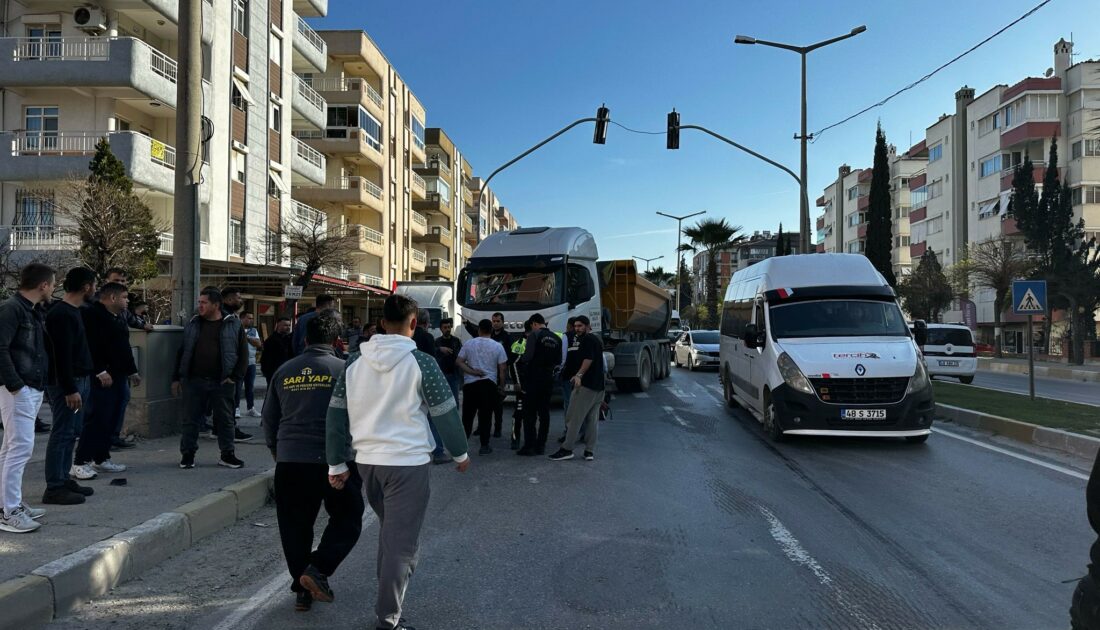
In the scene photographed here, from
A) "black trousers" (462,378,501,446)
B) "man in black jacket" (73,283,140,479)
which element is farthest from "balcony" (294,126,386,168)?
"man in black jacket" (73,283,140,479)

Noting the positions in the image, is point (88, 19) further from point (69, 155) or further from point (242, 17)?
point (242, 17)

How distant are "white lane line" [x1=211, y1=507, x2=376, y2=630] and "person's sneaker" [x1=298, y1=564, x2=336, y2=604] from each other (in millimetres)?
292

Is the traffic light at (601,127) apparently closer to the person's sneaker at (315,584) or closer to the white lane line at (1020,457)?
the white lane line at (1020,457)

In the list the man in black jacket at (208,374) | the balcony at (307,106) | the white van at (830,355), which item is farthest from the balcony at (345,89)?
the man in black jacket at (208,374)

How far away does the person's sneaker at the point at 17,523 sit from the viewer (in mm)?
5137

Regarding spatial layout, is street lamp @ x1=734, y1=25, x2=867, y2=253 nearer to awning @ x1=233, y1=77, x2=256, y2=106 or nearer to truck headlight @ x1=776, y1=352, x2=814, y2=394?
truck headlight @ x1=776, y1=352, x2=814, y2=394

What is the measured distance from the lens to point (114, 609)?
4.33 metres

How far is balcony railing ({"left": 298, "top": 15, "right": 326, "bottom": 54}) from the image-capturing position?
34.9m

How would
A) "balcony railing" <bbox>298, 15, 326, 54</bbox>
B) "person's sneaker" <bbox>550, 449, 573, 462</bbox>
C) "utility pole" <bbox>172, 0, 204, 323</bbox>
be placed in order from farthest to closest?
"balcony railing" <bbox>298, 15, 326, 54</bbox>
"utility pole" <bbox>172, 0, 204, 323</bbox>
"person's sneaker" <bbox>550, 449, 573, 462</bbox>

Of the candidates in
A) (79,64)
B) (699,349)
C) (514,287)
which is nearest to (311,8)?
(79,64)

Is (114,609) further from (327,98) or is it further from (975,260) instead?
(975,260)

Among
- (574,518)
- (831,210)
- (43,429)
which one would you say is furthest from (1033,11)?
(831,210)

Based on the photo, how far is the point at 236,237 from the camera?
2812 cm

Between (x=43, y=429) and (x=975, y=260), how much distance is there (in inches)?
1783
